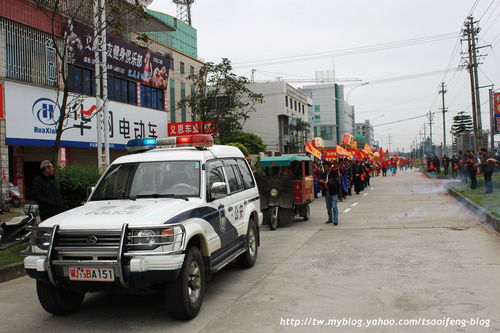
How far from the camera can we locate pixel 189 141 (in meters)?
7.08

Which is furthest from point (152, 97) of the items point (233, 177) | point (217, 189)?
point (217, 189)

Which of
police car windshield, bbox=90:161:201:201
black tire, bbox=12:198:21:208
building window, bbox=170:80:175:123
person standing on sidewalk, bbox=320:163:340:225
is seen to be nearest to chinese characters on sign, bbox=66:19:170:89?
black tire, bbox=12:198:21:208

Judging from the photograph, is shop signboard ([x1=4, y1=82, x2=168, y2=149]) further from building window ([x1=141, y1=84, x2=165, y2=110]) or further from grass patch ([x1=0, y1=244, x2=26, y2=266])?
grass patch ([x1=0, y1=244, x2=26, y2=266])

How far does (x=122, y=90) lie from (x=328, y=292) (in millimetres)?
22083

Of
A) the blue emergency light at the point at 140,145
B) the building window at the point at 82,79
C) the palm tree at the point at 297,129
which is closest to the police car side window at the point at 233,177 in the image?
the blue emergency light at the point at 140,145

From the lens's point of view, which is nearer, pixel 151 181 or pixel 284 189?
pixel 151 181

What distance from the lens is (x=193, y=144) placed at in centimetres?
702

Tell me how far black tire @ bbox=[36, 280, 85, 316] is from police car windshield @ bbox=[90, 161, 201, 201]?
1.37m

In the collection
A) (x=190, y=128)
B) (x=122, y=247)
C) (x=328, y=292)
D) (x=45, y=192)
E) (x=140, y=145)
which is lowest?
(x=328, y=292)

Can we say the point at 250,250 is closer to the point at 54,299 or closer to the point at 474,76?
the point at 54,299

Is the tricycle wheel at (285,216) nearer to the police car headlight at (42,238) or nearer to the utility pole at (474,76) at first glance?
the police car headlight at (42,238)

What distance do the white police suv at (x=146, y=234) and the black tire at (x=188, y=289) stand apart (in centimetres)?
1

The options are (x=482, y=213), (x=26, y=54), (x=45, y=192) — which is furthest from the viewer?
(x=26, y=54)

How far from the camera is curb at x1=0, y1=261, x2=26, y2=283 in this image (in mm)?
7859
